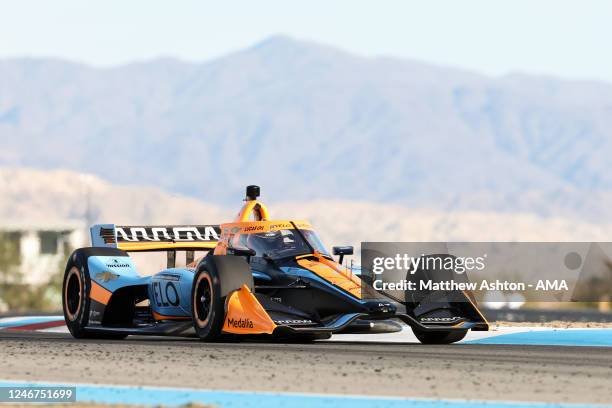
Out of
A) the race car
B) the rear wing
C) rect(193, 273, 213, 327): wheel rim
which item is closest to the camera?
the race car

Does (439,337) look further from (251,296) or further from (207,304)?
(207,304)

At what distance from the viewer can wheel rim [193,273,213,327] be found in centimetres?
1839

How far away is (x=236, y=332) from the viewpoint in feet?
58.5

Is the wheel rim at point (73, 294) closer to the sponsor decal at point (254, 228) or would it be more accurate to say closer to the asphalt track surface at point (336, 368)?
the asphalt track surface at point (336, 368)

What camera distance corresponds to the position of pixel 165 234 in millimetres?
22047

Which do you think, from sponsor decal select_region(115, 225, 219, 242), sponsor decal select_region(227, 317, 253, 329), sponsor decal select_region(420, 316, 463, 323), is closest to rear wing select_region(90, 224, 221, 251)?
sponsor decal select_region(115, 225, 219, 242)

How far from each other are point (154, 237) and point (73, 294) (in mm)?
1566

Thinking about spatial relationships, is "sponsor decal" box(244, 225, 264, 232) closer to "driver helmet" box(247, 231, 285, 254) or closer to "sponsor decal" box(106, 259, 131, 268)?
"driver helmet" box(247, 231, 285, 254)

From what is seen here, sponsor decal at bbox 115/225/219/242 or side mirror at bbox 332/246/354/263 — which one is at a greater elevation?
sponsor decal at bbox 115/225/219/242

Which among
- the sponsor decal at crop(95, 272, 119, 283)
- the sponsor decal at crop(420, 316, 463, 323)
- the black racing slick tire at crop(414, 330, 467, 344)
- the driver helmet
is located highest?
the driver helmet

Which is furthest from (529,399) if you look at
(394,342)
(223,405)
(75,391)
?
(394,342)

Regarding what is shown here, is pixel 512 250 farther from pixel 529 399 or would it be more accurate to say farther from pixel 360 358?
pixel 529 399

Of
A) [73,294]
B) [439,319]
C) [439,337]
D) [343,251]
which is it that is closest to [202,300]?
[343,251]

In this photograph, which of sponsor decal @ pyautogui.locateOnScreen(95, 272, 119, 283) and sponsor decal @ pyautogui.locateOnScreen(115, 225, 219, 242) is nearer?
sponsor decal @ pyautogui.locateOnScreen(95, 272, 119, 283)
